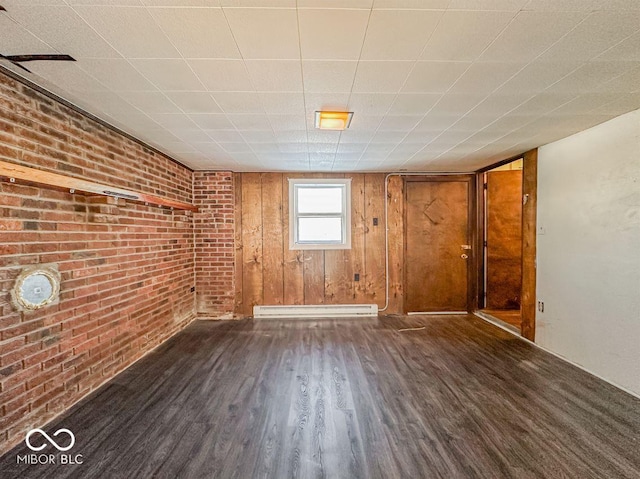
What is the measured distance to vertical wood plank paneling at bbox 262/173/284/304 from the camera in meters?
4.56

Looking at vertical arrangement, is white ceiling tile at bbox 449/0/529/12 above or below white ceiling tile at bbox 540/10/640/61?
above

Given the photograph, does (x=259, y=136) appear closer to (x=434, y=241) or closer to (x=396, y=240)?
(x=396, y=240)

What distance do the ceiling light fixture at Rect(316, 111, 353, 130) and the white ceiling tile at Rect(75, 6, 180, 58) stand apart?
1147 millimetres

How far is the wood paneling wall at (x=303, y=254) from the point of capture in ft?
15.0

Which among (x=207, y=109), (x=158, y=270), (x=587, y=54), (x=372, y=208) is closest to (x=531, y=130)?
(x=587, y=54)

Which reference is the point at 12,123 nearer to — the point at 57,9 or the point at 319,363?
the point at 57,9

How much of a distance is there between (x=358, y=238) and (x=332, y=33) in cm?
342

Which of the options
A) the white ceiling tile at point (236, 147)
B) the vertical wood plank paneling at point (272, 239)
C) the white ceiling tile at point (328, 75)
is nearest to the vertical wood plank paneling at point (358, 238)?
the vertical wood plank paneling at point (272, 239)

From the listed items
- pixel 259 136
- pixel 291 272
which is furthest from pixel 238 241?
pixel 259 136

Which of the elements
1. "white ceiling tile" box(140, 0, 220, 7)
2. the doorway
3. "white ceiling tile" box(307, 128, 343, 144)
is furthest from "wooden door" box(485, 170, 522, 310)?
"white ceiling tile" box(140, 0, 220, 7)

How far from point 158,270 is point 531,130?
4.33 meters

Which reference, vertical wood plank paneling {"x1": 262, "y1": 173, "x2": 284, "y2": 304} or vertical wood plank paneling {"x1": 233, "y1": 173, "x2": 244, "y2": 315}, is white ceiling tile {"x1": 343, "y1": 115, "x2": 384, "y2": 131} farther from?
vertical wood plank paneling {"x1": 233, "y1": 173, "x2": 244, "y2": 315}

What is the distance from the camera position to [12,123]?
1757 millimetres

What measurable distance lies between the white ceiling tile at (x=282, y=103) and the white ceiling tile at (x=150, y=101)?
2.39 ft
